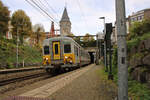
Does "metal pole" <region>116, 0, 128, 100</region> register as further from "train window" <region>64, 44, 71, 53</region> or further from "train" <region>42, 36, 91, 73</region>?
"train window" <region>64, 44, 71, 53</region>

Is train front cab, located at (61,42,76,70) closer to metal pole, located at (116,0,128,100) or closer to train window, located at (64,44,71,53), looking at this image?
train window, located at (64,44,71,53)

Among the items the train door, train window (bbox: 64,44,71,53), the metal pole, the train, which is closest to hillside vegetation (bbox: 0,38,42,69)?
the train

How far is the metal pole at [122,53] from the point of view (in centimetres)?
335

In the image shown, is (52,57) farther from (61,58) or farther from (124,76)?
(124,76)

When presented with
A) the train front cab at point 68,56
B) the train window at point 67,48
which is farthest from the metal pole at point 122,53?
the train window at point 67,48

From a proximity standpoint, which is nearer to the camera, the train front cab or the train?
the train front cab

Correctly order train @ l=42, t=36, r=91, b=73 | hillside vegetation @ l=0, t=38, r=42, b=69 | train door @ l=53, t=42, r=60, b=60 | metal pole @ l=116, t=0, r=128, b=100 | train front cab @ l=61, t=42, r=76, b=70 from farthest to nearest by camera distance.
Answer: hillside vegetation @ l=0, t=38, r=42, b=69 < train door @ l=53, t=42, r=60, b=60 < train @ l=42, t=36, r=91, b=73 < train front cab @ l=61, t=42, r=76, b=70 < metal pole @ l=116, t=0, r=128, b=100

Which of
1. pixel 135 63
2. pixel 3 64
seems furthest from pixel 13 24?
pixel 135 63

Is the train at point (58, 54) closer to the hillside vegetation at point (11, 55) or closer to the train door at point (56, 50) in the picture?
the train door at point (56, 50)

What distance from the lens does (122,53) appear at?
11.2 feet

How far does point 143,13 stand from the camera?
5006 centimetres

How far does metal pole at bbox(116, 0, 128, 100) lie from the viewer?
132 inches

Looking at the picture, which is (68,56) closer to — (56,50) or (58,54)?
(58,54)

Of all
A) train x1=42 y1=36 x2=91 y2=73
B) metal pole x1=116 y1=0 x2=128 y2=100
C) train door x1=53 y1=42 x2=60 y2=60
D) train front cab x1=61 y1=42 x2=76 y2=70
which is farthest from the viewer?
train door x1=53 y1=42 x2=60 y2=60
